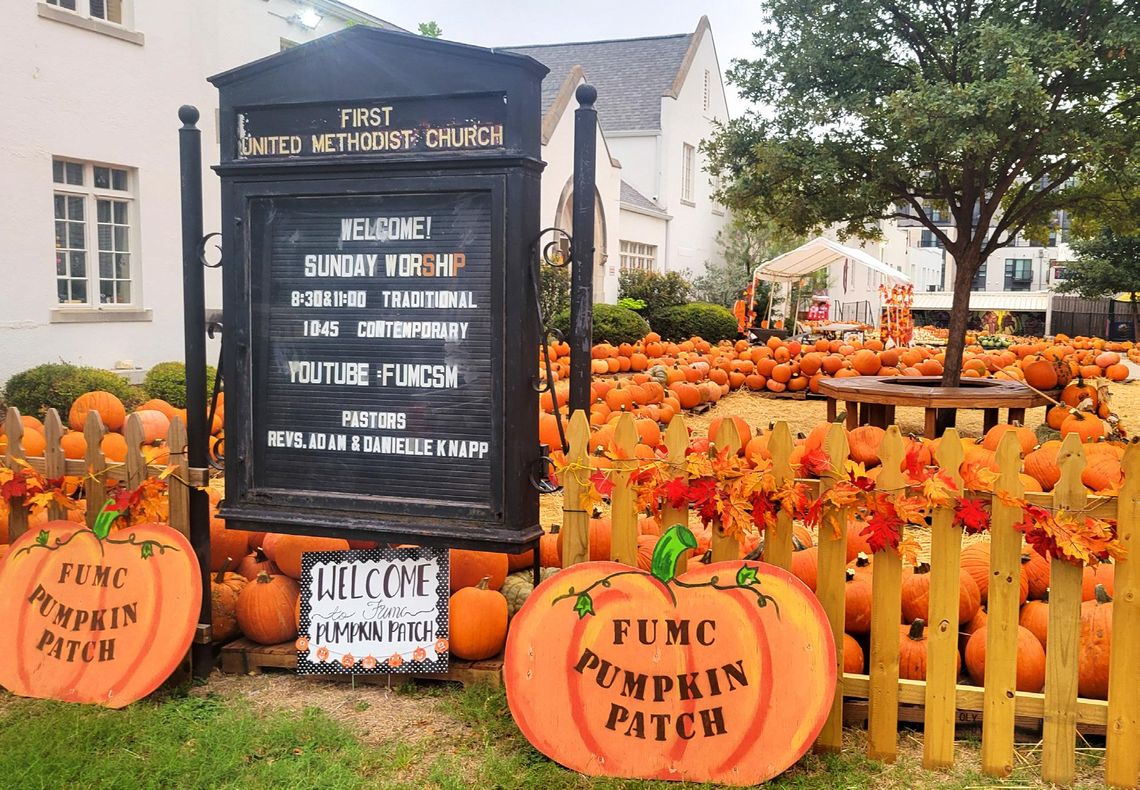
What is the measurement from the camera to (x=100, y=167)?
12.6 meters

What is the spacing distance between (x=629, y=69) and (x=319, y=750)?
30.8 meters

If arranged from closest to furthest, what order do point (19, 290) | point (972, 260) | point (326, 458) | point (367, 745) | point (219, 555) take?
point (367, 745)
point (326, 458)
point (219, 555)
point (972, 260)
point (19, 290)

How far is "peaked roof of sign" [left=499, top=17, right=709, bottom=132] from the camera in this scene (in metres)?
30.1

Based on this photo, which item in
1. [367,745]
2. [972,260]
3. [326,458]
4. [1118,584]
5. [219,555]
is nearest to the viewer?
[1118,584]

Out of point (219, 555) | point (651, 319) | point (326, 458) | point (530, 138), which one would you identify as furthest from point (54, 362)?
point (651, 319)

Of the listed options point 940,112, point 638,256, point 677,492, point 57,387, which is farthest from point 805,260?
point 677,492

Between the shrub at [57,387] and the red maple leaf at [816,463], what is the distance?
29.5ft

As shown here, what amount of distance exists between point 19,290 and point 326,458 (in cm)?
944

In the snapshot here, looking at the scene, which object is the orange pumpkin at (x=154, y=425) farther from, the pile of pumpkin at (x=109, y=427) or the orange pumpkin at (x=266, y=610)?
the orange pumpkin at (x=266, y=610)

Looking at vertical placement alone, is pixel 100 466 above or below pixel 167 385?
above

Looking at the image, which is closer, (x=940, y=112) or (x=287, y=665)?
(x=287, y=665)

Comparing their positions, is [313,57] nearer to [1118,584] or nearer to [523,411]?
[523,411]

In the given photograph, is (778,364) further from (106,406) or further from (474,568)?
(474,568)

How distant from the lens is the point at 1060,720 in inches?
126
